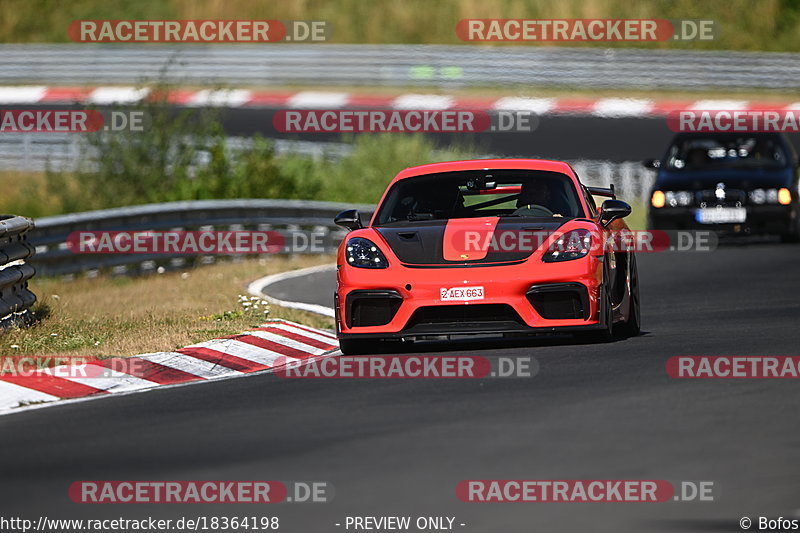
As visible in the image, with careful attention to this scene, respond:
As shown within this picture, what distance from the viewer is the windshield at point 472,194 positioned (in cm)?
1150

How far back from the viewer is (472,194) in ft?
38.5

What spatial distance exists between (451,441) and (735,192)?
12.9 meters

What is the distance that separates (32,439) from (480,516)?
2.72 metres

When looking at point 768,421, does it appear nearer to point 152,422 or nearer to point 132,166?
point 152,422

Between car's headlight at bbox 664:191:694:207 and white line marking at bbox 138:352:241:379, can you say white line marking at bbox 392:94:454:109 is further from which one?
white line marking at bbox 138:352:241:379

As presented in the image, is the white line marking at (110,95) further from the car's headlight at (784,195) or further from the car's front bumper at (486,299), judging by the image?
the car's front bumper at (486,299)

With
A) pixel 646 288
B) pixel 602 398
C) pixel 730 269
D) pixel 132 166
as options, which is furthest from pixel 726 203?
pixel 602 398

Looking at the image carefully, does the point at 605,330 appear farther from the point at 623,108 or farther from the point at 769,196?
the point at 623,108

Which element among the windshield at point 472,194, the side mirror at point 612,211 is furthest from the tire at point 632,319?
the windshield at point 472,194

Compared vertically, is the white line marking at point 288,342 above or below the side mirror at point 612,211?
below

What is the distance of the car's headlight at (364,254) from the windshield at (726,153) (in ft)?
34.3

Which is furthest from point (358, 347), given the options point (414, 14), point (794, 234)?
point (414, 14)

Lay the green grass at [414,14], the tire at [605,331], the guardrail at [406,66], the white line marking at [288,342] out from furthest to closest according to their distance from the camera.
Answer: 1. the green grass at [414,14]
2. the guardrail at [406,66]
3. the white line marking at [288,342]
4. the tire at [605,331]

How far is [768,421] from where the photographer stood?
794 centimetres
